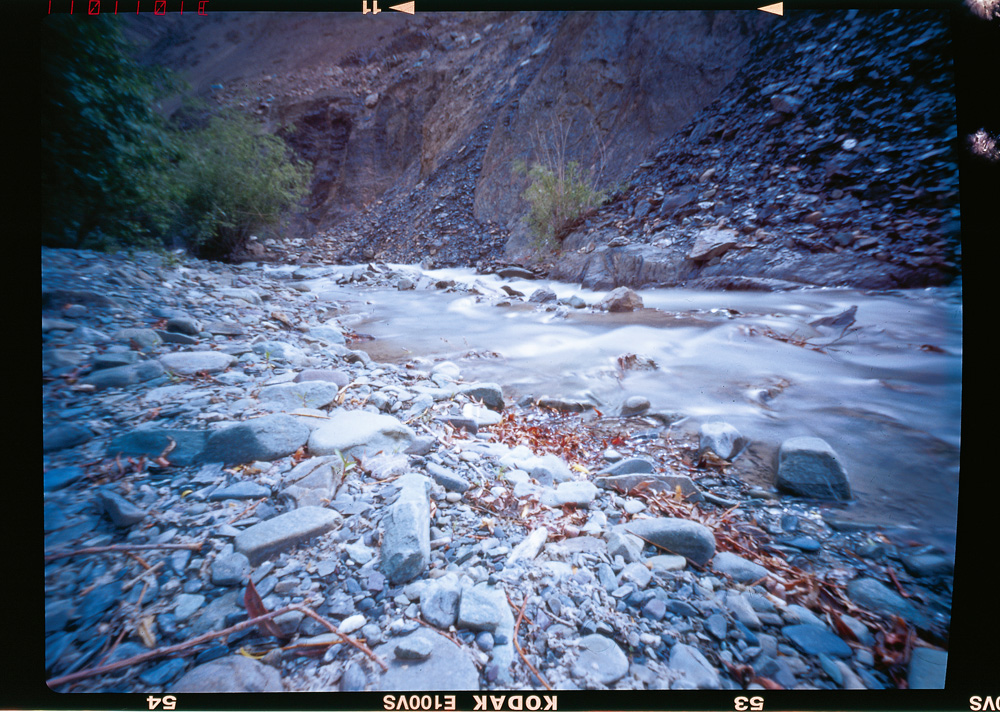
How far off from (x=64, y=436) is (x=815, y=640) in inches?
66.7

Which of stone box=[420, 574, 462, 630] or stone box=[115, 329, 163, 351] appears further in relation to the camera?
stone box=[115, 329, 163, 351]

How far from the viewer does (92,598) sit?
2.23 ft

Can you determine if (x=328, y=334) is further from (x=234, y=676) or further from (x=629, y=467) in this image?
(x=629, y=467)

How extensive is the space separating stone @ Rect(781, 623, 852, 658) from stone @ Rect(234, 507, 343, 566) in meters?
0.97

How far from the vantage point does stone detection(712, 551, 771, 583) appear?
2.54ft

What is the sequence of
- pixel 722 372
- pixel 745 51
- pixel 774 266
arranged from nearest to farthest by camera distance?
1. pixel 722 372
2. pixel 774 266
3. pixel 745 51

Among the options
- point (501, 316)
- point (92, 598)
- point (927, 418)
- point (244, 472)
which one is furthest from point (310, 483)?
point (501, 316)

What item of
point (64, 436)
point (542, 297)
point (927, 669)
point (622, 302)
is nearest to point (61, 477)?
point (64, 436)

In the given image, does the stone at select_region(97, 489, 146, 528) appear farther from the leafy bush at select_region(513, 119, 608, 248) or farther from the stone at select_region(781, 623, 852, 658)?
the leafy bush at select_region(513, 119, 608, 248)

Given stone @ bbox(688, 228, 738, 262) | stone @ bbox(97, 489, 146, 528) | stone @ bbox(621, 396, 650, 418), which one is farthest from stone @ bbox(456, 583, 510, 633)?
stone @ bbox(688, 228, 738, 262)

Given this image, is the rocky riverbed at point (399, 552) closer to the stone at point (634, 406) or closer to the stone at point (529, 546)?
the stone at point (529, 546)

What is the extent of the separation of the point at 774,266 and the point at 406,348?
2253 mm

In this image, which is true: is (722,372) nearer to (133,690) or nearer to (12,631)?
(133,690)

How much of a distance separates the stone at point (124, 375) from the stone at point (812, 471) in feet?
5.84
